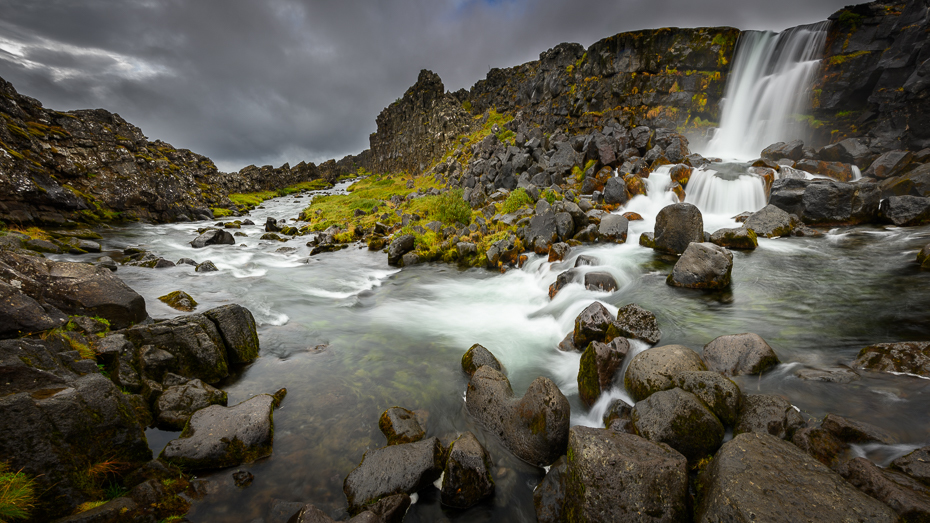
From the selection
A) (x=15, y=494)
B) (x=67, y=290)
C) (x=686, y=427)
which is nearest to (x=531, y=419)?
(x=686, y=427)

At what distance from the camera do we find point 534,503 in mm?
4305

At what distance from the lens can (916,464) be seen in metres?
3.23

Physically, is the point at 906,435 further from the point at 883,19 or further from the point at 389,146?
the point at 389,146

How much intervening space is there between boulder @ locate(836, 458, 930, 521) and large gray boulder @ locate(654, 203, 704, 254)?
9.69 m

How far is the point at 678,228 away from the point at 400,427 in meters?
12.0

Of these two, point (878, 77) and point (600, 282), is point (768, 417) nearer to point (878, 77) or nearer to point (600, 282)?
point (600, 282)

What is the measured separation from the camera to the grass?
109 inches

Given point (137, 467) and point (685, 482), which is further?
point (137, 467)

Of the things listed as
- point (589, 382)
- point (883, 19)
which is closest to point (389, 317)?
point (589, 382)

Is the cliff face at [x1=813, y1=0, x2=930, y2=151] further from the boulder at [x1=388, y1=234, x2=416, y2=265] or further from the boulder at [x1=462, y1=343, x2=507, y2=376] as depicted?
the boulder at [x1=388, y1=234, x2=416, y2=265]

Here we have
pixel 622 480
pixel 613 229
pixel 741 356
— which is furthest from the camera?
pixel 613 229

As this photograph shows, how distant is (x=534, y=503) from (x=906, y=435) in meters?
4.63

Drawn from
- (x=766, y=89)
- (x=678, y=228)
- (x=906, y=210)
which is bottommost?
(x=678, y=228)

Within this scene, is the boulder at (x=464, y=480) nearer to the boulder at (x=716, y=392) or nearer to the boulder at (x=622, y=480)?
the boulder at (x=622, y=480)
